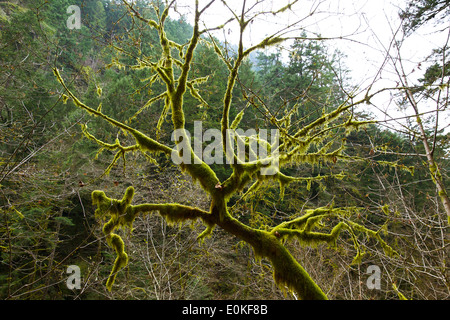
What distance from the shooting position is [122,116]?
38.8 feet

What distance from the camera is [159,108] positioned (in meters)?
12.3

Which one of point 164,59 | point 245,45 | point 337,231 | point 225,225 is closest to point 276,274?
point 225,225

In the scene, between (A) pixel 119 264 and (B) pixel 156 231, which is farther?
(B) pixel 156 231

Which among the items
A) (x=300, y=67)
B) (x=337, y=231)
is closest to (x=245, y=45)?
(x=337, y=231)

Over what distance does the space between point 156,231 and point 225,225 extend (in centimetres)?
706

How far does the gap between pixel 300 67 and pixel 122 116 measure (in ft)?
34.9

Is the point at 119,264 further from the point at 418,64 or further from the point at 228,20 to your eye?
the point at 418,64
